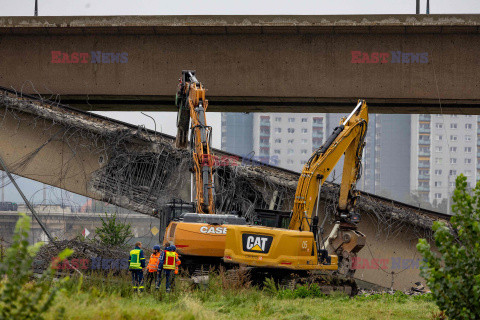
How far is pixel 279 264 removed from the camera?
16594 millimetres

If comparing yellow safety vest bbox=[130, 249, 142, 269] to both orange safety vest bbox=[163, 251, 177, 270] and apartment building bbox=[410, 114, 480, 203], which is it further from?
apartment building bbox=[410, 114, 480, 203]

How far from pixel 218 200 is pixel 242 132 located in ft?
443

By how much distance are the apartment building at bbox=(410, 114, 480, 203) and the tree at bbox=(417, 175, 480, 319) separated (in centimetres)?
13122

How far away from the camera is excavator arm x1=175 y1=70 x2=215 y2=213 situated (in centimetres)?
2003

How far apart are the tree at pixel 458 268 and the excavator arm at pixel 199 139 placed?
36.4 feet

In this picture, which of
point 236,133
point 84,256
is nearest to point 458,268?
point 84,256

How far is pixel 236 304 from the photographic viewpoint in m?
14.0

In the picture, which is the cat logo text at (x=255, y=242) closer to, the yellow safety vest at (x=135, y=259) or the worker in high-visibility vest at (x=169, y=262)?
the worker in high-visibility vest at (x=169, y=262)

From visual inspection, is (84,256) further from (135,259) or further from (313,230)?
(313,230)

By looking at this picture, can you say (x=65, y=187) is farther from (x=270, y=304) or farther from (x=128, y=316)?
(x=128, y=316)

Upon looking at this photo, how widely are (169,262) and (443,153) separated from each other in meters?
137

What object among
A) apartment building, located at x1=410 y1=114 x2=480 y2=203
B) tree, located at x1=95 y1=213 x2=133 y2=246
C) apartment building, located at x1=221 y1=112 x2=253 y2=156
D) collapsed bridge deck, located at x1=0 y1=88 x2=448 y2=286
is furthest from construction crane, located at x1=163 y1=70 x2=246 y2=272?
apartment building, located at x1=221 y1=112 x2=253 y2=156

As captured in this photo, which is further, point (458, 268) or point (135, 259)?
point (135, 259)

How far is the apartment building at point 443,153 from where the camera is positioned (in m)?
142
